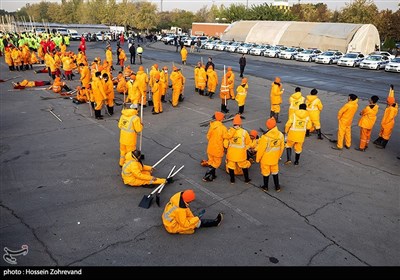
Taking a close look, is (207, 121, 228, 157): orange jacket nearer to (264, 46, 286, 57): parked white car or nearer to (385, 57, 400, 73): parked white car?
(385, 57, 400, 73): parked white car

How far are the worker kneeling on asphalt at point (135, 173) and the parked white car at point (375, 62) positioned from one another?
30728 mm

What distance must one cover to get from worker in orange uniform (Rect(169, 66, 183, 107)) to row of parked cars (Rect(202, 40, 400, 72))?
2465cm

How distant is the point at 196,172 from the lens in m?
8.22

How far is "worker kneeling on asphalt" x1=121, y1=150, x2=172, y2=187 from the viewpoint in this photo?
6.99 m

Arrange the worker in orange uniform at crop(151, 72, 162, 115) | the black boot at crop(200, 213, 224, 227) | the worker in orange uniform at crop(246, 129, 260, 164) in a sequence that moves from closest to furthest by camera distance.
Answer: the black boot at crop(200, 213, 224, 227), the worker in orange uniform at crop(246, 129, 260, 164), the worker in orange uniform at crop(151, 72, 162, 115)

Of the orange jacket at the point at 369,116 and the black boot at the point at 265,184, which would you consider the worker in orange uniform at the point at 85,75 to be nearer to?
the black boot at the point at 265,184

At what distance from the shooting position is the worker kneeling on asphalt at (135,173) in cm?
699

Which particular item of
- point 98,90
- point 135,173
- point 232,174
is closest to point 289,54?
point 98,90

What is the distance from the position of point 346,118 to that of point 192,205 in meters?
5.84

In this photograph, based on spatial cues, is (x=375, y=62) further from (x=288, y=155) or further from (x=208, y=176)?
(x=208, y=176)

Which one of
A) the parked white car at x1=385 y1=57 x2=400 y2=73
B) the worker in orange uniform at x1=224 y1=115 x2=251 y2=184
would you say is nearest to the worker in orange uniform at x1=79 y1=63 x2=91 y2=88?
the worker in orange uniform at x1=224 y1=115 x2=251 y2=184

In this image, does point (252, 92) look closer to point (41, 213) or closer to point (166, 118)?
point (166, 118)
